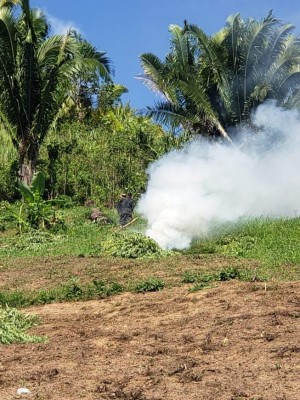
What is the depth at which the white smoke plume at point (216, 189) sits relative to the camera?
16.9 m

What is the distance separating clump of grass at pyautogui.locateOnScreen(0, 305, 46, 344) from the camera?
7.68 m

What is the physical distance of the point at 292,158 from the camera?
21.4 metres

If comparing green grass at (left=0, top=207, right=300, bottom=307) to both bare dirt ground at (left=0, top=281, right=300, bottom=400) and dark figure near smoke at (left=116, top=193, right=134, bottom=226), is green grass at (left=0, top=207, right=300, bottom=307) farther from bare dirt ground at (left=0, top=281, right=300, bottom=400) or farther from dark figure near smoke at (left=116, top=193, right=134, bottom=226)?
dark figure near smoke at (left=116, top=193, right=134, bottom=226)

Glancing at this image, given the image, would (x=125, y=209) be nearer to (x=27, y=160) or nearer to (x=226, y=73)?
(x=27, y=160)

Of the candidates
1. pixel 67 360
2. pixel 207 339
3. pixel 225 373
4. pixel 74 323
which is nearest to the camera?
pixel 225 373

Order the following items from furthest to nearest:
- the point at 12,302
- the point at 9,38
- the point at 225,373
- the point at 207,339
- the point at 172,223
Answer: the point at 9,38, the point at 172,223, the point at 12,302, the point at 207,339, the point at 225,373

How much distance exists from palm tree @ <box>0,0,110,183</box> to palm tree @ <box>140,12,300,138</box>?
329 cm

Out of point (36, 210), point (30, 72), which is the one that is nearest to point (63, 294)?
point (36, 210)

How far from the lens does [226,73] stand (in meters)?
24.6

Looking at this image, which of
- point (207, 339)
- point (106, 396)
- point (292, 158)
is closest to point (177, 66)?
point (292, 158)

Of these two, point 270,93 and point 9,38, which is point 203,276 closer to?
point 9,38

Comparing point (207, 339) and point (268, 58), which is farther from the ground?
point (268, 58)

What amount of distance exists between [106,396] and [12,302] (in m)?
5.43

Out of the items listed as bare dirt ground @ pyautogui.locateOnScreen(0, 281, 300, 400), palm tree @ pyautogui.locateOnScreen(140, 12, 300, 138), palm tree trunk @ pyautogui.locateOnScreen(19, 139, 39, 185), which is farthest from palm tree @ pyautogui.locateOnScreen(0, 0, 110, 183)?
bare dirt ground @ pyautogui.locateOnScreen(0, 281, 300, 400)
